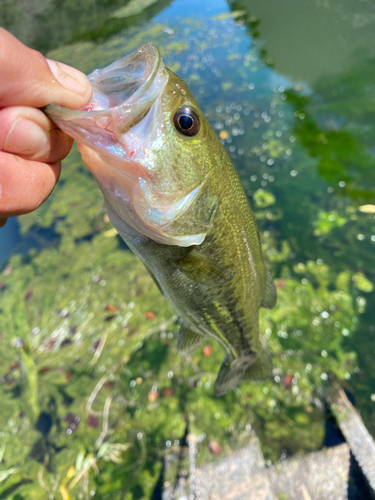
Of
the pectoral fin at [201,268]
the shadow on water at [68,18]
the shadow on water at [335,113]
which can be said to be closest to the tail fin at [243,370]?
the pectoral fin at [201,268]

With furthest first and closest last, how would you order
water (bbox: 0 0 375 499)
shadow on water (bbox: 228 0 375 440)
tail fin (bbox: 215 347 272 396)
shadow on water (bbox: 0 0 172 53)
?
shadow on water (bbox: 0 0 172 53)
shadow on water (bbox: 228 0 375 440)
water (bbox: 0 0 375 499)
tail fin (bbox: 215 347 272 396)

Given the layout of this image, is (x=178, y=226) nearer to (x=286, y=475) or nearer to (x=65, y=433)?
(x=286, y=475)

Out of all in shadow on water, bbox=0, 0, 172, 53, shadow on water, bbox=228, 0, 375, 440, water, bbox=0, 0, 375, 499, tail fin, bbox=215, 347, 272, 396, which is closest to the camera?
tail fin, bbox=215, 347, 272, 396

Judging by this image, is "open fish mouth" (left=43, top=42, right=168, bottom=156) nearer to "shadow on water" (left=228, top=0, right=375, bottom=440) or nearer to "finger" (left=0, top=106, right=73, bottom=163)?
"finger" (left=0, top=106, right=73, bottom=163)

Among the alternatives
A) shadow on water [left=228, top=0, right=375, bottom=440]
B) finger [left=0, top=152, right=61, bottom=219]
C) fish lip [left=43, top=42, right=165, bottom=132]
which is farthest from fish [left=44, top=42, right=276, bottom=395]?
shadow on water [left=228, top=0, right=375, bottom=440]

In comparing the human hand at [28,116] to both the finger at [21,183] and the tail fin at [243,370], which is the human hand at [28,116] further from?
the tail fin at [243,370]

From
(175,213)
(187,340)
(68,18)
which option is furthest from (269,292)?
(68,18)
